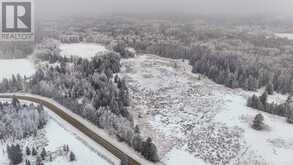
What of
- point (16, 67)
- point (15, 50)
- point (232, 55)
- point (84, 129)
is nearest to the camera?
point (84, 129)

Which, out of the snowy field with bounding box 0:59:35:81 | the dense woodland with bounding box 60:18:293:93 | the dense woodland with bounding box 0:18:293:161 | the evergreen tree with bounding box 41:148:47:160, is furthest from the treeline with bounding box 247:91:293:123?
the snowy field with bounding box 0:59:35:81

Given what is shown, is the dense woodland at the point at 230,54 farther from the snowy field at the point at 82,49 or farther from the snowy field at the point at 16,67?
the snowy field at the point at 16,67

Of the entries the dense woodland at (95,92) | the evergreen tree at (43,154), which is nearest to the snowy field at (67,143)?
the evergreen tree at (43,154)

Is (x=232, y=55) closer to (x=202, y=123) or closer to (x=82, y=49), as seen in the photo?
(x=202, y=123)

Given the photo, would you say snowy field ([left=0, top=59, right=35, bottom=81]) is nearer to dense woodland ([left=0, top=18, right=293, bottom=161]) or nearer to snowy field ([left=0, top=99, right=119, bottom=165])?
dense woodland ([left=0, top=18, right=293, bottom=161])

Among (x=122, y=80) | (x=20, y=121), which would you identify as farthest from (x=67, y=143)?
(x=122, y=80)

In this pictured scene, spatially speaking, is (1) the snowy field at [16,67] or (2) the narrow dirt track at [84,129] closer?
(2) the narrow dirt track at [84,129]
